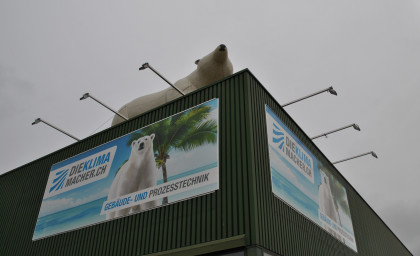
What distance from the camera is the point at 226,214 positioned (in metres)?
10.3

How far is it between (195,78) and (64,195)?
311 inches

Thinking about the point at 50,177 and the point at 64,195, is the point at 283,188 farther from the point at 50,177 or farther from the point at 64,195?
the point at 50,177

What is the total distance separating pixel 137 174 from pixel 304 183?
5.68 metres

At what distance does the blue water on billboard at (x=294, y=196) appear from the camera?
11477 millimetres

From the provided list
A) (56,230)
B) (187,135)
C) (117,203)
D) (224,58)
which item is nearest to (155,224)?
(117,203)

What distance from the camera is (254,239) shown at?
374 inches

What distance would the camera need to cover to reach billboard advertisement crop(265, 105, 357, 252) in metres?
12.0

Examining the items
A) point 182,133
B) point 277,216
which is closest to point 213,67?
point 182,133

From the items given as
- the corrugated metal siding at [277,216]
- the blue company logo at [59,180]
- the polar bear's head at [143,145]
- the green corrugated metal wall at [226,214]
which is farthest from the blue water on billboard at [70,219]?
the corrugated metal siding at [277,216]

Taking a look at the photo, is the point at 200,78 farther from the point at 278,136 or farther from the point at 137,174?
the point at 137,174

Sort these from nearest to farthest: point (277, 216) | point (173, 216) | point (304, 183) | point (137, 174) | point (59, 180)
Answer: point (277, 216), point (173, 216), point (137, 174), point (304, 183), point (59, 180)

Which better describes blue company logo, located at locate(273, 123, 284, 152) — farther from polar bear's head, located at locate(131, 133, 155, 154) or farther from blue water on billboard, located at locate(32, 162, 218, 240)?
polar bear's head, located at locate(131, 133, 155, 154)

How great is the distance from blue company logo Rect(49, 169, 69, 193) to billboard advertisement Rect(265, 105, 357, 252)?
8724 millimetres

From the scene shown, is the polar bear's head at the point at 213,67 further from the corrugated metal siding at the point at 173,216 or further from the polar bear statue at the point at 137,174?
the polar bear statue at the point at 137,174
